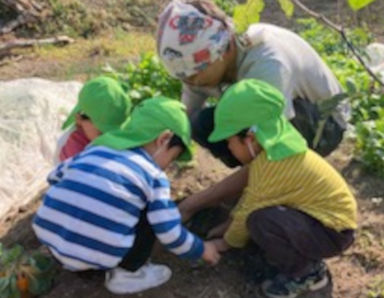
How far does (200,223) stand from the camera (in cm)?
291

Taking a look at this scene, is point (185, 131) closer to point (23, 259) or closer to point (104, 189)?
point (104, 189)

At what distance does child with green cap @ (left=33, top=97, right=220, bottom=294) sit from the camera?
7.59 ft

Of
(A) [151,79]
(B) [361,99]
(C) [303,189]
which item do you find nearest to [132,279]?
(C) [303,189]

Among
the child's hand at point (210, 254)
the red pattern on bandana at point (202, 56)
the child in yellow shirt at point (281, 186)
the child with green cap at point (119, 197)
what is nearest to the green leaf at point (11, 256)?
the child with green cap at point (119, 197)

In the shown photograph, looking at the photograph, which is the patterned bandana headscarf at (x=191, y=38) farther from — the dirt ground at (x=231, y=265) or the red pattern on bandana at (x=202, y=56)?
the dirt ground at (x=231, y=265)

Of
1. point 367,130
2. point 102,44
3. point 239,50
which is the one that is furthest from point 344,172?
point 102,44

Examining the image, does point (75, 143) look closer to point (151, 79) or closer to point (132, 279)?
point (132, 279)

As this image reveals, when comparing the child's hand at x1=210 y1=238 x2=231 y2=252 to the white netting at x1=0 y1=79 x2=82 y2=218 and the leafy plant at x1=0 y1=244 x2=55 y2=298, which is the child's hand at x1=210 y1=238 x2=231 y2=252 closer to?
the leafy plant at x1=0 y1=244 x2=55 y2=298

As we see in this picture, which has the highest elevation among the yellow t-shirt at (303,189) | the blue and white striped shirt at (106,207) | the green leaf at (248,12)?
the green leaf at (248,12)

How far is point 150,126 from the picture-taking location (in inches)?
92.2

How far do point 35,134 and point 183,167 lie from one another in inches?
34.4

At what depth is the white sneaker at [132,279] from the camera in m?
Result: 2.55

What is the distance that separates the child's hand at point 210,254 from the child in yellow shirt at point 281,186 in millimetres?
189

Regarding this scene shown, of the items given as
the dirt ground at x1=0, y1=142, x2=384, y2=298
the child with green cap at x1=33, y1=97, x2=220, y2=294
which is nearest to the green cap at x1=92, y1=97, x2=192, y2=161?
the child with green cap at x1=33, y1=97, x2=220, y2=294
